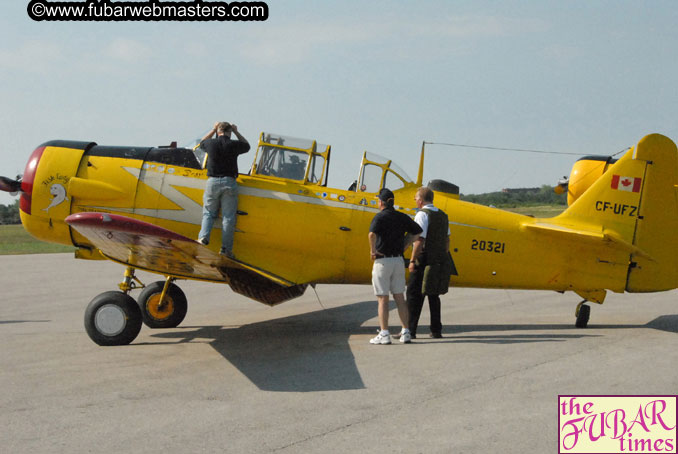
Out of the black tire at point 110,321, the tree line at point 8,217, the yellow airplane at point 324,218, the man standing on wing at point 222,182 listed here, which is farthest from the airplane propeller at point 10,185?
the tree line at point 8,217

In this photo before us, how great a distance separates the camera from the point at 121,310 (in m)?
7.80

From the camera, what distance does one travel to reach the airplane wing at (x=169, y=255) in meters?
5.96

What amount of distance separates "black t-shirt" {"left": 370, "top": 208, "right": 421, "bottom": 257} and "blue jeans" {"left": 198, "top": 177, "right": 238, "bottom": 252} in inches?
71.7

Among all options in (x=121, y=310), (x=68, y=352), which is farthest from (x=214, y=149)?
(x=68, y=352)

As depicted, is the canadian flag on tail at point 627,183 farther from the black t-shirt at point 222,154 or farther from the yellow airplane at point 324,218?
the black t-shirt at point 222,154

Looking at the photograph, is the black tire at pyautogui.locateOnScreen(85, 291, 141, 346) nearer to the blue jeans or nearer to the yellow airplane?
the yellow airplane

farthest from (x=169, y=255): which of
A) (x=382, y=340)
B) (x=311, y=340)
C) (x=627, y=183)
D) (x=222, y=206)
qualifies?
(x=627, y=183)

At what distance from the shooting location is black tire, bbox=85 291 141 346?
25.5 ft

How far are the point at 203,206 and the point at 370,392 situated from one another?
3765mm

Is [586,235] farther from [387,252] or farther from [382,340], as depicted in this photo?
[382,340]

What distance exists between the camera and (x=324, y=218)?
838 cm

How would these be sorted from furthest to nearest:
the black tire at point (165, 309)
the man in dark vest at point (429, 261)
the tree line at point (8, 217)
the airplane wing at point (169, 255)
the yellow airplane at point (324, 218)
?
the tree line at point (8, 217) < the black tire at point (165, 309) < the yellow airplane at point (324, 218) < the man in dark vest at point (429, 261) < the airplane wing at point (169, 255)

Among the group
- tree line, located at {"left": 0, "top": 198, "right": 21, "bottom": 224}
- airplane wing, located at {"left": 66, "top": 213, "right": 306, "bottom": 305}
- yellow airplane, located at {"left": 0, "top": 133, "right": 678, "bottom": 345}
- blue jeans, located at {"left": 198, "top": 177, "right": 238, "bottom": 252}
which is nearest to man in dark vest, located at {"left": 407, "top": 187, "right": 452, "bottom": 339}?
yellow airplane, located at {"left": 0, "top": 133, "right": 678, "bottom": 345}

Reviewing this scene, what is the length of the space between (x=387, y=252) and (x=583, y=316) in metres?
3.13
